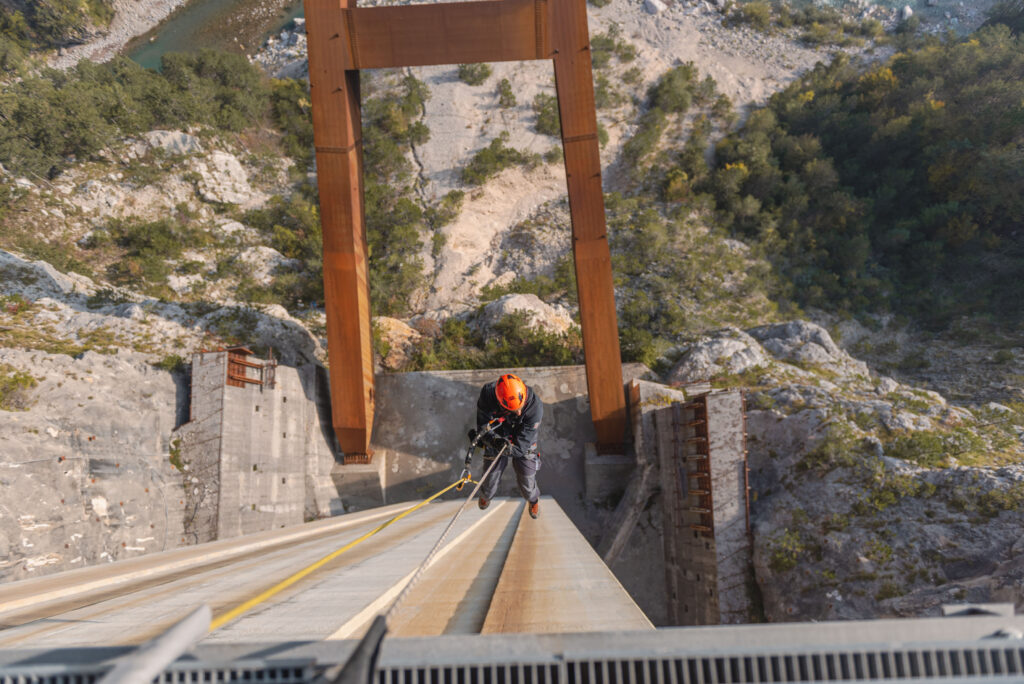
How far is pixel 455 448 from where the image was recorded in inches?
464

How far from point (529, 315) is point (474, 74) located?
1772 cm

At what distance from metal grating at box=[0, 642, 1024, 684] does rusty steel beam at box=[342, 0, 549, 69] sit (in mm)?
8666

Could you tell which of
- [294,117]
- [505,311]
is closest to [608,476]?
[505,311]

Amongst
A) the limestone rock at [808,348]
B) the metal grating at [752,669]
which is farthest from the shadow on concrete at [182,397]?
the limestone rock at [808,348]

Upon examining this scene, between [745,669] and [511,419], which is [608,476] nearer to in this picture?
[511,419]

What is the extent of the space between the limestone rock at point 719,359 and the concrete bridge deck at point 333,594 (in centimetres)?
799

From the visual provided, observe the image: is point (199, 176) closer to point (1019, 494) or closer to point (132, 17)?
point (132, 17)

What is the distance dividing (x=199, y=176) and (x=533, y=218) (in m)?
15.0

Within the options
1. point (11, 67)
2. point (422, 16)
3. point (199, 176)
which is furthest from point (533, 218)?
point (11, 67)

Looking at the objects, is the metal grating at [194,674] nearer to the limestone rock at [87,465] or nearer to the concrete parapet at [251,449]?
the limestone rock at [87,465]

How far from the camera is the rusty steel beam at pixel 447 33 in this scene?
736 centimetres

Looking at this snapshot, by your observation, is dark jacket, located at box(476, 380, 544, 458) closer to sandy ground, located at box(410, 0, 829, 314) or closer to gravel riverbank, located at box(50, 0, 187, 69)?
sandy ground, located at box(410, 0, 829, 314)

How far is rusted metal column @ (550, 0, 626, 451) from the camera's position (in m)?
7.48

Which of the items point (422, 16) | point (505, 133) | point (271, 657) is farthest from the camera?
point (505, 133)
